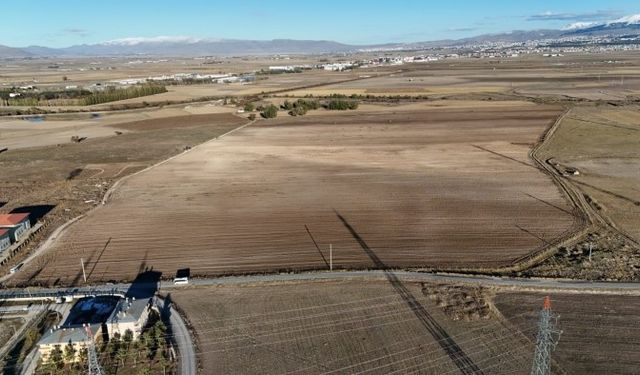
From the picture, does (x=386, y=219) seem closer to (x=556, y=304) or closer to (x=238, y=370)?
(x=556, y=304)

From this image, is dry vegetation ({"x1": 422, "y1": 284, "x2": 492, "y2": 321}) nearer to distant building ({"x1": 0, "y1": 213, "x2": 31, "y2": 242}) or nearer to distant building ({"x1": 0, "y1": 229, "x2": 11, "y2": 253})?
distant building ({"x1": 0, "y1": 229, "x2": 11, "y2": 253})

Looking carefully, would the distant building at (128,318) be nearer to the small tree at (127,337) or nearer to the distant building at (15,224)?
the small tree at (127,337)

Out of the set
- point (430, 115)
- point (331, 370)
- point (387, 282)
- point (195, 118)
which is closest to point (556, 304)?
point (387, 282)

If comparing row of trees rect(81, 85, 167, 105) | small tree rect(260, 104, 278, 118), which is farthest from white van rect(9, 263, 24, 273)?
row of trees rect(81, 85, 167, 105)

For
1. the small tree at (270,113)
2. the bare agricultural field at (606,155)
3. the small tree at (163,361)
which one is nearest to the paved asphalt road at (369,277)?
the small tree at (163,361)

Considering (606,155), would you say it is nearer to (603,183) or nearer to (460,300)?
(603,183)
